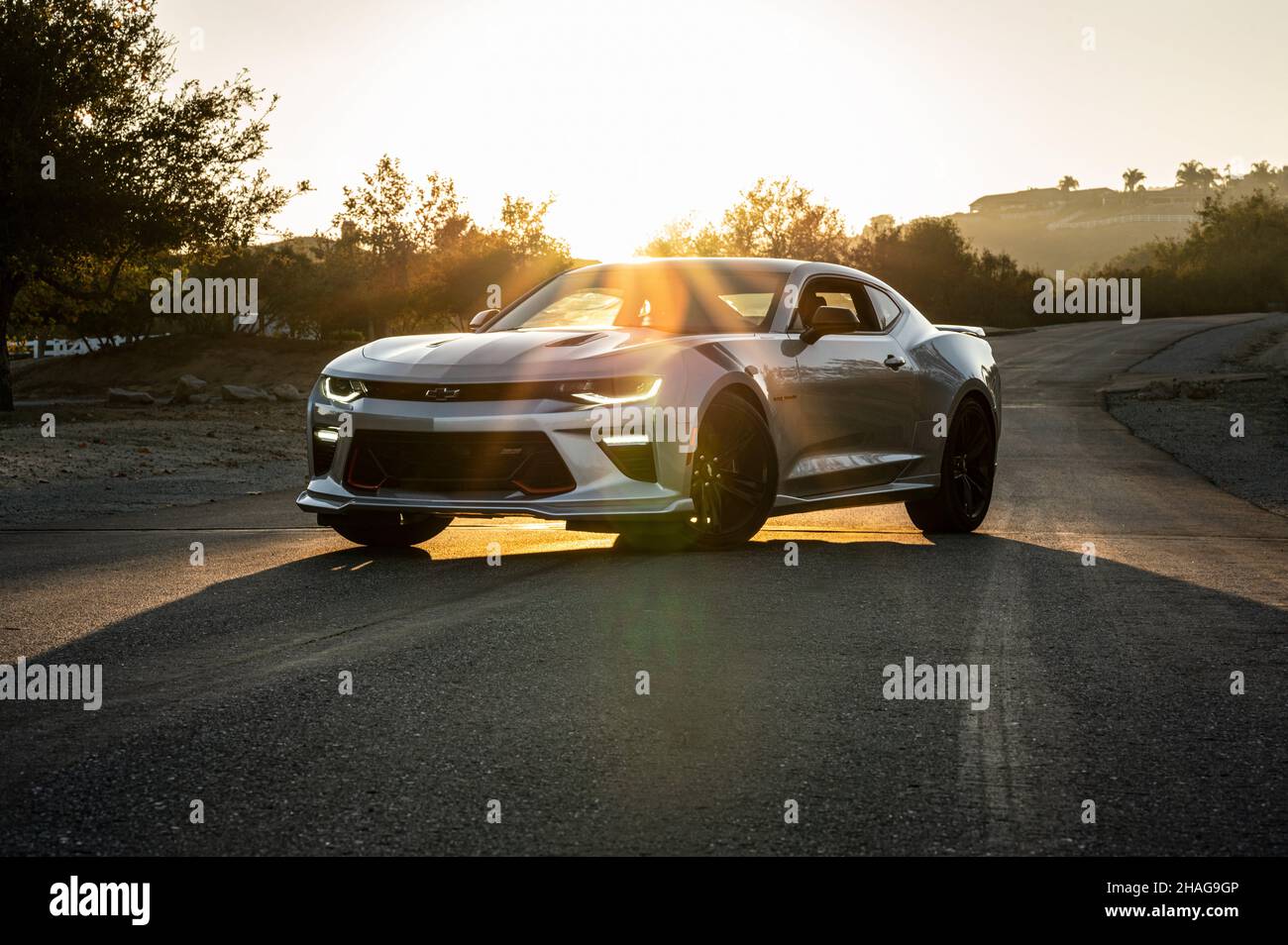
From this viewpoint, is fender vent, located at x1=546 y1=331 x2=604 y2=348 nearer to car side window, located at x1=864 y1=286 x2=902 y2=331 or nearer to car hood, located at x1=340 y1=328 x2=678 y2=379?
car hood, located at x1=340 y1=328 x2=678 y2=379

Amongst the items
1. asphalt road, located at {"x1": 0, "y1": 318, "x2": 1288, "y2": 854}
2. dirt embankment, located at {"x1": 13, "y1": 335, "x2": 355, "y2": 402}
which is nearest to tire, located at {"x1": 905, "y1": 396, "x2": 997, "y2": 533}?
asphalt road, located at {"x1": 0, "y1": 318, "x2": 1288, "y2": 854}

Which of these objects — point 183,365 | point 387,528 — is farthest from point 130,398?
point 183,365

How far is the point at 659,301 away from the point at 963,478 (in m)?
2.65

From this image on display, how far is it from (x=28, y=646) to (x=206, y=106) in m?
27.5

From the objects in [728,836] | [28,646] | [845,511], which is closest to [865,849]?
[728,836]

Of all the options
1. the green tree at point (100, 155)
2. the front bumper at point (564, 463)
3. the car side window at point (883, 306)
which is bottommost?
the front bumper at point (564, 463)

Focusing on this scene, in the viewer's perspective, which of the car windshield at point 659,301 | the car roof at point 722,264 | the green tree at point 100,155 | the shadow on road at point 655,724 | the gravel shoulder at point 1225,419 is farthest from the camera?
the green tree at point 100,155

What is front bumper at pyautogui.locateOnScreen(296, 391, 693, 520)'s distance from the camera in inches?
293

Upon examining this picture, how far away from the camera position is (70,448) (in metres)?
17.1

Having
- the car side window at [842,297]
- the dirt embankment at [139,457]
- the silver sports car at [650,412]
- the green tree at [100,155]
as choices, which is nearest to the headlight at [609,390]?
the silver sports car at [650,412]

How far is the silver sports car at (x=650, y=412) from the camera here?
7516mm

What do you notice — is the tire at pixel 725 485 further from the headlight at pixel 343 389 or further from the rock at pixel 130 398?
the rock at pixel 130 398

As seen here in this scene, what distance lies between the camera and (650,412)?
7.57m

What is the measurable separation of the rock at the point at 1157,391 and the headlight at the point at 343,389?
77.1 ft
